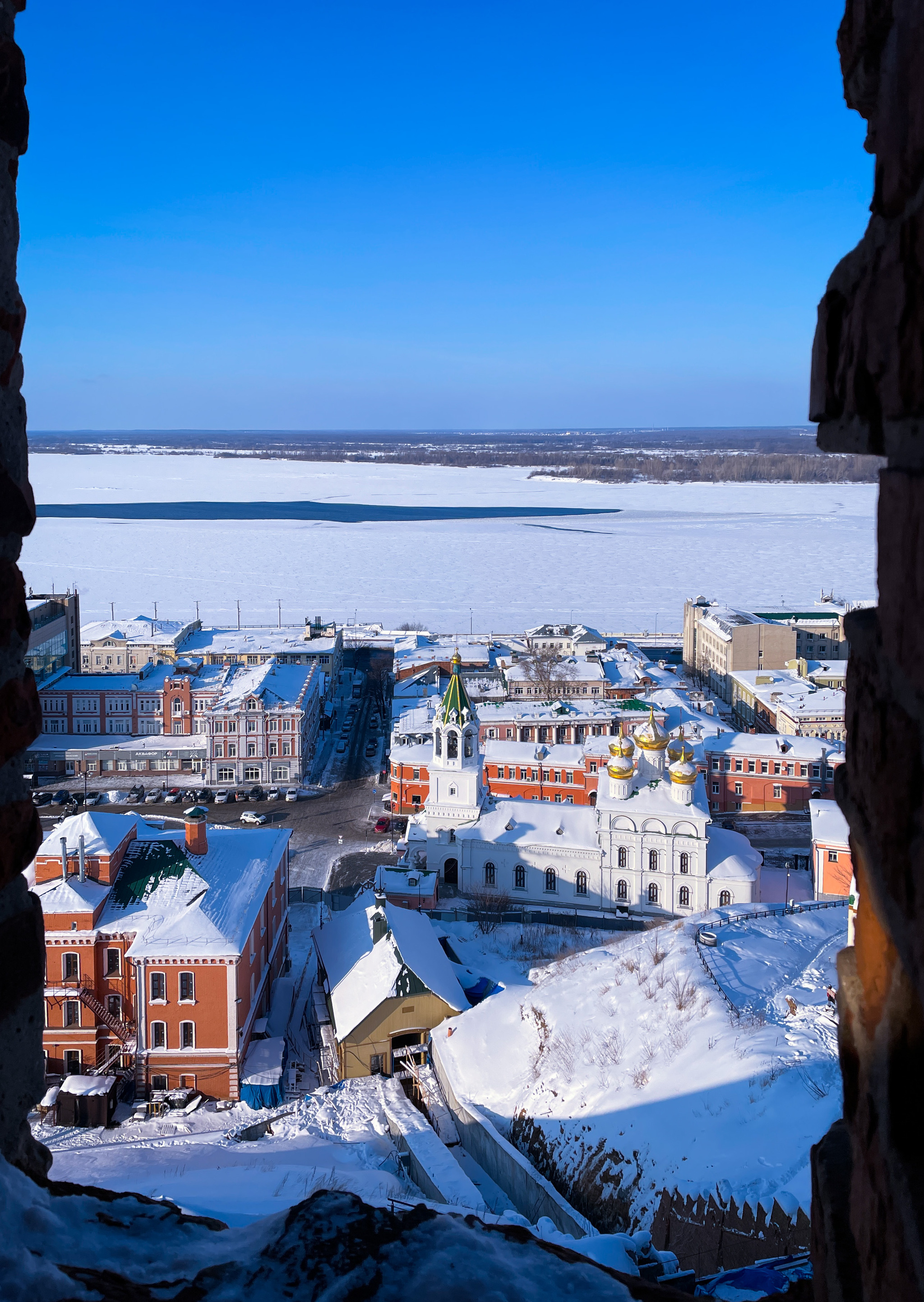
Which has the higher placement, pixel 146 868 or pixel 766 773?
pixel 146 868

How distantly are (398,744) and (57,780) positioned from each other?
Result: 1141 centimetres

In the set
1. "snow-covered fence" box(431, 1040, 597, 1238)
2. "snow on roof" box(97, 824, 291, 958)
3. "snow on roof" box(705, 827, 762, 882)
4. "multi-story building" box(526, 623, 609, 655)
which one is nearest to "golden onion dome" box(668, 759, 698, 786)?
"snow on roof" box(705, 827, 762, 882)

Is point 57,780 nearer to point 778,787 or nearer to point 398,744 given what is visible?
point 398,744

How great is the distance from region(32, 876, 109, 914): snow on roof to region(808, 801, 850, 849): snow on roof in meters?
15.3

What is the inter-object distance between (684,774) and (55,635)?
27.2 metres

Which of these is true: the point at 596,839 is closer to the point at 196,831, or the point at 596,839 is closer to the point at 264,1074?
the point at 196,831

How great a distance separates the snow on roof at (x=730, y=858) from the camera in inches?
962

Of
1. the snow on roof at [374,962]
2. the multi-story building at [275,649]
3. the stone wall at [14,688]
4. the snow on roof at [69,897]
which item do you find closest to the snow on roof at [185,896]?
the snow on roof at [69,897]

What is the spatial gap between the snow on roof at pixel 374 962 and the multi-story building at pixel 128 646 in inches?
940

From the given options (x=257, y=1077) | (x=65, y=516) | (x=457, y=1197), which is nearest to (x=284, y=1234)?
(x=457, y=1197)

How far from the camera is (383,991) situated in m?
17.8

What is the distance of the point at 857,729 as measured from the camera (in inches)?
50.8

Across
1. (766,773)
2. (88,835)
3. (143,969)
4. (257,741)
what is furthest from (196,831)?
(766,773)

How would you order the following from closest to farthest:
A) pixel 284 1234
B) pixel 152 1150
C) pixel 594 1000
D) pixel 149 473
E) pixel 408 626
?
1. pixel 284 1234
2. pixel 152 1150
3. pixel 594 1000
4. pixel 408 626
5. pixel 149 473
